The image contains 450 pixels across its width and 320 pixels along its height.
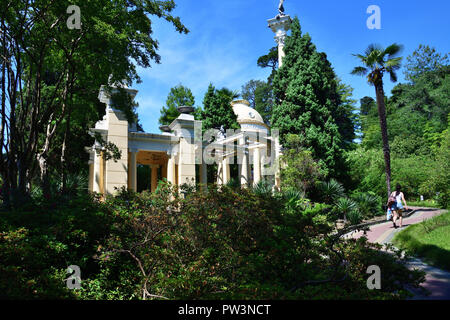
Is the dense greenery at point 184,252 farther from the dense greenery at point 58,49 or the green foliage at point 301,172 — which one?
the green foliage at point 301,172

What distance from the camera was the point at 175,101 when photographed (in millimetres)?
38906

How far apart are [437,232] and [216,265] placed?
7.24 meters

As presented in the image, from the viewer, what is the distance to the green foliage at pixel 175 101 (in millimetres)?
38375

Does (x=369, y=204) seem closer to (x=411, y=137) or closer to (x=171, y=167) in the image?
(x=171, y=167)

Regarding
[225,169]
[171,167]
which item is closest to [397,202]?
[171,167]

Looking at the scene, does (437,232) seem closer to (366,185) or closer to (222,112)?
(366,185)

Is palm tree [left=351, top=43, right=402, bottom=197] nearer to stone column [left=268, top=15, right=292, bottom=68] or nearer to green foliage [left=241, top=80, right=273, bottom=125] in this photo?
stone column [left=268, top=15, right=292, bottom=68]

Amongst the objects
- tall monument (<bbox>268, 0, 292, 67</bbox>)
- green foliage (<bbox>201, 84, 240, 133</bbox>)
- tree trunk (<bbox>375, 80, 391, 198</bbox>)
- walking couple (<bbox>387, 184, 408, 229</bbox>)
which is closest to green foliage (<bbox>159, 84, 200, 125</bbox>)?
green foliage (<bbox>201, 84, 240, 133</bbox>)

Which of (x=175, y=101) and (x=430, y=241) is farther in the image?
(x=175, y=101)

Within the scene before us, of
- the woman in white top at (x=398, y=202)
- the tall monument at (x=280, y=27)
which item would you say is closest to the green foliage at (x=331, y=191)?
the woman in white top at (x=398, y=202)

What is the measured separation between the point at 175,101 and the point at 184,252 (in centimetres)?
3409

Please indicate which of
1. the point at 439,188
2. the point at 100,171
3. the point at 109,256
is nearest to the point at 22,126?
the point at 109,256

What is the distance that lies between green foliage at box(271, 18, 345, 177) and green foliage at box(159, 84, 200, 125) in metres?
15.1

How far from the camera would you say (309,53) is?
1013 inches
